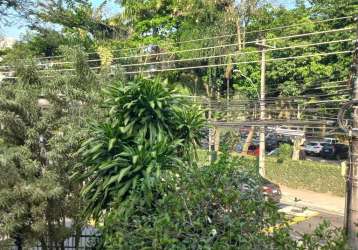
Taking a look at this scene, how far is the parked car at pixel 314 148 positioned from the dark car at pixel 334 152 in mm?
325

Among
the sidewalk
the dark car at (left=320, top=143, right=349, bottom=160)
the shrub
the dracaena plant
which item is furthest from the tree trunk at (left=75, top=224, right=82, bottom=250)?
the dark car at (left=320, top=143, right=349, bottom=160)

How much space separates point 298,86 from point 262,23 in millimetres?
5066

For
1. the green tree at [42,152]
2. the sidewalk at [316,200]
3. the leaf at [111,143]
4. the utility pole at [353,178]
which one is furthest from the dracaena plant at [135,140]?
the sidewalk at [316,200]

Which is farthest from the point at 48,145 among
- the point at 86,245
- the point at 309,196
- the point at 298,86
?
the point at 298,86

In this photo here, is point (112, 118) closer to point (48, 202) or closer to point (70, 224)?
point (48, 202)

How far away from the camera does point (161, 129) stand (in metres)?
6.45

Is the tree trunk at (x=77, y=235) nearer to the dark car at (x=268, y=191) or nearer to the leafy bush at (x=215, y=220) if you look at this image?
the dark car at (x=268, y=191)

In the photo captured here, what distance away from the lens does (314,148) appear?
36.1 m

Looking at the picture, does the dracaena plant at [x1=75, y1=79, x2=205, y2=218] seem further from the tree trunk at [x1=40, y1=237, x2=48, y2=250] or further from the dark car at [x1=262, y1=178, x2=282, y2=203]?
the tree trunk at [x1=40, y1=237, x2=48, y2=250]

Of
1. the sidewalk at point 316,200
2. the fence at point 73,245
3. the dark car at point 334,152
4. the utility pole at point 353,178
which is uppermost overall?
the utility pole at point 353,178

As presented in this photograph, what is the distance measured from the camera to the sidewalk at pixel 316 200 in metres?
19.3

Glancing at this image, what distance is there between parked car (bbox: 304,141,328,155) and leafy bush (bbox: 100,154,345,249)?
1311 inches

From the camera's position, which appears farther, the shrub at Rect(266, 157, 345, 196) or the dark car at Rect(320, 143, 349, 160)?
the dark car at Rect(320, 143, 349, 160)

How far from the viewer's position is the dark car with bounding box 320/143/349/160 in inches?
1362
